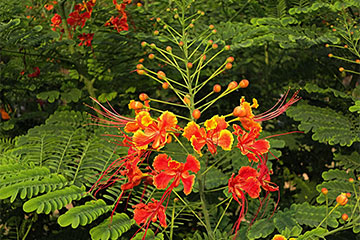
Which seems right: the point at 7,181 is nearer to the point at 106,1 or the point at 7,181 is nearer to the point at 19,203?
the point at 19,203

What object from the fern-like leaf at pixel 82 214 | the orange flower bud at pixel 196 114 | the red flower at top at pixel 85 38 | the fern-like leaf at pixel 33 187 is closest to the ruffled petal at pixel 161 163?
the orange flower bud at pixel 196 114

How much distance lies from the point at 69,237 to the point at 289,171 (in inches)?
62.5

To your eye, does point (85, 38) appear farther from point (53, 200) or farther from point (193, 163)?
point (193, 163)

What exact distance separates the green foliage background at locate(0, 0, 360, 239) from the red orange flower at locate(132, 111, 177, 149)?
0.39m

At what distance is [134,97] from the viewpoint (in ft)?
8.41

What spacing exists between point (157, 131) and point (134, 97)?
1340 mm

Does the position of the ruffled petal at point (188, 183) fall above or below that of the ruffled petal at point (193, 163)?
below

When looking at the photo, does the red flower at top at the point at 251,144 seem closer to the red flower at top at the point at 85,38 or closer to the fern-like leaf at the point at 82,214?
the fern-like leaf at the point at 82,214

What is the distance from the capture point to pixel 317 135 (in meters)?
1.97

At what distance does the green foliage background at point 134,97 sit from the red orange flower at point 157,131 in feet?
1.28

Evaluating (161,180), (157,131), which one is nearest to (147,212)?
(161,180)

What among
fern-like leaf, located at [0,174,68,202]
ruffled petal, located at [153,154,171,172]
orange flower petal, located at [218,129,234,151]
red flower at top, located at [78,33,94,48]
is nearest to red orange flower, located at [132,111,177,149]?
ruffled petal, located at [153,154,171,172]

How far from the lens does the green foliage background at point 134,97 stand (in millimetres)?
1704

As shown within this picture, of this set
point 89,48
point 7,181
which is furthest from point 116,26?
point 7,181
